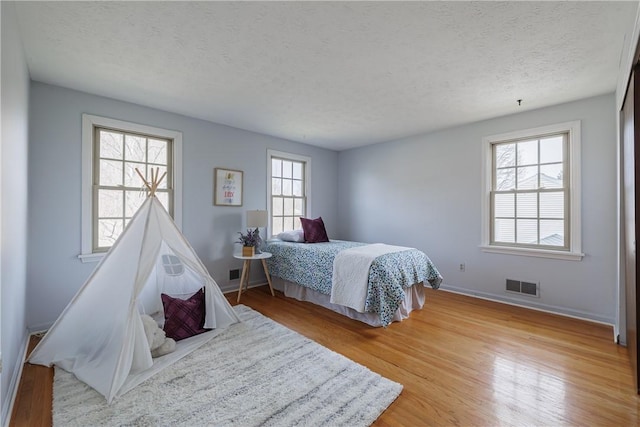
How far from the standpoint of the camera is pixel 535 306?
132 inches

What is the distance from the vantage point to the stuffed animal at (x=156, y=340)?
2.18 m

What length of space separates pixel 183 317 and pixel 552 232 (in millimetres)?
4128

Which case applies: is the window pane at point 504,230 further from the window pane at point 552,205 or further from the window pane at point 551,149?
the window pane at point 551,149

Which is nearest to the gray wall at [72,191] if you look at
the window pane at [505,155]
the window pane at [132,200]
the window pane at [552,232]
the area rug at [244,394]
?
the window pane at [132,200]

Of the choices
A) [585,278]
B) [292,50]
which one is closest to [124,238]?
[292,50]

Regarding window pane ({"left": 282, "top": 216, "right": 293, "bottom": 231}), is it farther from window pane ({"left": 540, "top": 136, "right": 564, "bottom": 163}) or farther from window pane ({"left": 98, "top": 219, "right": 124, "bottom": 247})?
window pane ({"left": 540, "top": 136, "right": 564, "bottom": 163})

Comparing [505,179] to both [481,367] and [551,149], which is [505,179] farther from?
[481,367]

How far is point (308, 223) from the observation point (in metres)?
4.26

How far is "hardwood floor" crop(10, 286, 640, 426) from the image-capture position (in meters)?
1.64

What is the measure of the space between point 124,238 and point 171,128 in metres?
1.77

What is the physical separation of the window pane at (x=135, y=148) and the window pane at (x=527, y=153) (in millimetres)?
4676

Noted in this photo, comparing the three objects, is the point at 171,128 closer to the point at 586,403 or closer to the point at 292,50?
the point at 292,50

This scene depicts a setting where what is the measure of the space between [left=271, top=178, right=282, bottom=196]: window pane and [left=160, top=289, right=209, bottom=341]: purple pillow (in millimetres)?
2332

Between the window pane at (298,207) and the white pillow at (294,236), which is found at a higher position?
the window pane at (298,207)
